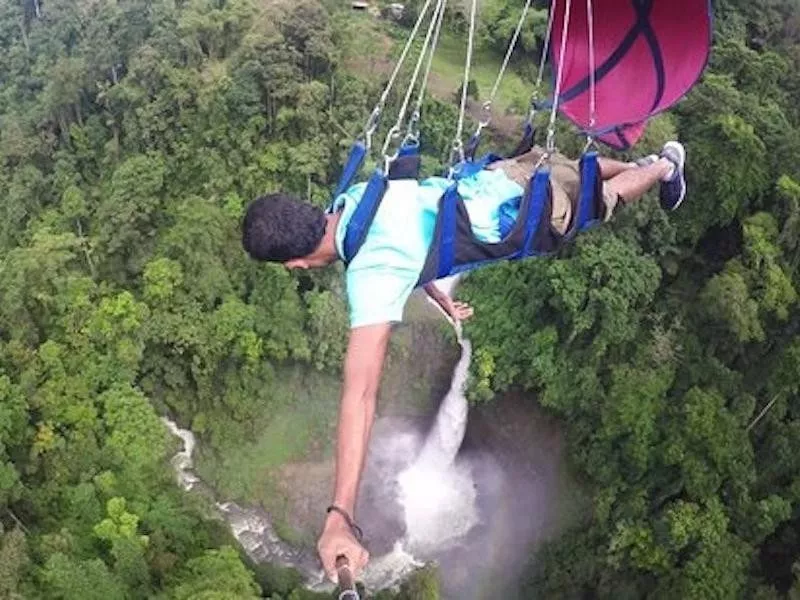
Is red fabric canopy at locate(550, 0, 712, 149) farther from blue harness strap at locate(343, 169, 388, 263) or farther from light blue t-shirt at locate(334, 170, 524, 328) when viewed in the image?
blue harness strap at locate(343, 169, 388, 263)

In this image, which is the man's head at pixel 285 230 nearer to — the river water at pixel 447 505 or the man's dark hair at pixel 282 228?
the man's dark hair at pixel 282 228

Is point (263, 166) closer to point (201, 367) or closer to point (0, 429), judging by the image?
point (201, 367)

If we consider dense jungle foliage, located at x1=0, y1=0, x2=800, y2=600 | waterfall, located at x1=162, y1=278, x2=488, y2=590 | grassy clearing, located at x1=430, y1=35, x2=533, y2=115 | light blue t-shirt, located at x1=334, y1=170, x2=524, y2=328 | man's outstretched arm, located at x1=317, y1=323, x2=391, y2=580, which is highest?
light blue t-shirt, located at x1=334, y1=170, x2=524, y2=328

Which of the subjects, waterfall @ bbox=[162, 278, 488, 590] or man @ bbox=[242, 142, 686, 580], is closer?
man @ bbox=[242, 142, 686, 580]

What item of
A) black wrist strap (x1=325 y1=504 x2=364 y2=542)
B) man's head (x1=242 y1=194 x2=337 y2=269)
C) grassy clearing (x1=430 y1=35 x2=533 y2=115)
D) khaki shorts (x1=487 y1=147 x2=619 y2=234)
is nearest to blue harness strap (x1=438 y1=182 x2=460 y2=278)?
man's head (x1=242 y1=194 x2=337 y2=269)

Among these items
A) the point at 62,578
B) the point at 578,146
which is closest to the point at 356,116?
the point at 578,146

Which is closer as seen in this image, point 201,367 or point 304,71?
point 201,367

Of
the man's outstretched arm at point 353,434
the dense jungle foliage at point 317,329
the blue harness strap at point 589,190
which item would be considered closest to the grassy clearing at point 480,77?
the dense jungle foliage at point 317,329
